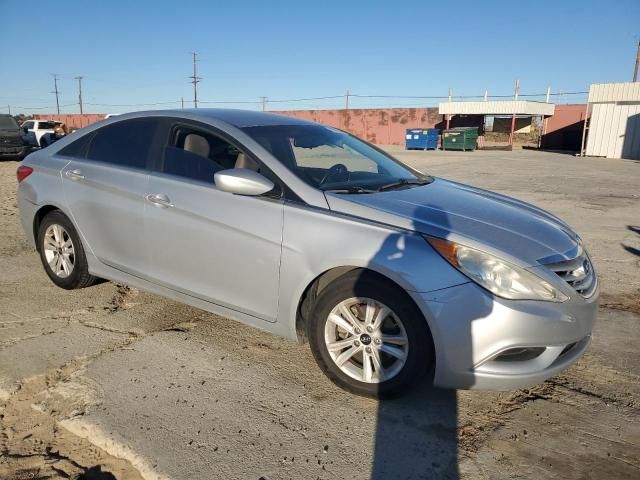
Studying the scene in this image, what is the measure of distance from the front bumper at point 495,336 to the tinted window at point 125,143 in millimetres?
2377

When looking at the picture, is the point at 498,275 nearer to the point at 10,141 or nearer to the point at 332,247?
the point at 332,247

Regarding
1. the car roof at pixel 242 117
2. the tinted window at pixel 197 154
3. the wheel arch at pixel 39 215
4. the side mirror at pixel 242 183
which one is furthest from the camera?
the wheel arch at pixel 39 215

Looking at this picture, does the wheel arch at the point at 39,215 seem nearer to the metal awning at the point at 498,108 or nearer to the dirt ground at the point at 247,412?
the dirt ground at the point at 247,412

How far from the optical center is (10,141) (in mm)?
17688

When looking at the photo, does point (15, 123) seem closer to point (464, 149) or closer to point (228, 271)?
point (228, 271)

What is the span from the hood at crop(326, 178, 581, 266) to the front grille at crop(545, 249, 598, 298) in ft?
0.21

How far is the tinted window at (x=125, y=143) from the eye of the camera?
360 centimetres

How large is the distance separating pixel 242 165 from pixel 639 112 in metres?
30.2

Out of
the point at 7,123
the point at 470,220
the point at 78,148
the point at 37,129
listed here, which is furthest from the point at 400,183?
the point at 37,129

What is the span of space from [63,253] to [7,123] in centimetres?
1727

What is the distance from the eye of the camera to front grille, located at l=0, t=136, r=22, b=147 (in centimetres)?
1747

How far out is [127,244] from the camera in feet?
11.6

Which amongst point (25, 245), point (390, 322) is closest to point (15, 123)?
point (25, 245)

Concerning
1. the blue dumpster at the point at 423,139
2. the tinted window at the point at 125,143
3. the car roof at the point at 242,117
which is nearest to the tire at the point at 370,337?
the car roof at the point at 242,117
